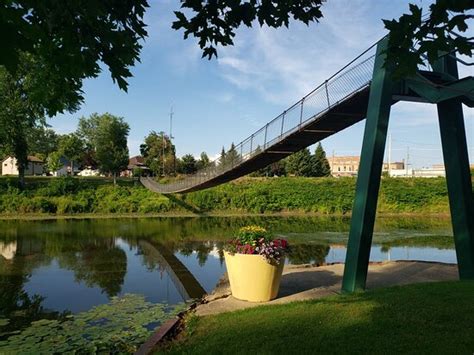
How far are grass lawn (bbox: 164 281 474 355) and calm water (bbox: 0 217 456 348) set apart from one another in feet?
9.87

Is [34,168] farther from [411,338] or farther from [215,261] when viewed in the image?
[411,338]

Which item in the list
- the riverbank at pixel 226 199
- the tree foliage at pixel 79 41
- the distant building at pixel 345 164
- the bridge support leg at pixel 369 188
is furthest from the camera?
the distant building at pixel 345 164

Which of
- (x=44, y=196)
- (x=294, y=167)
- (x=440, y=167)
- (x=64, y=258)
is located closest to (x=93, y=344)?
(x=64, y=258)

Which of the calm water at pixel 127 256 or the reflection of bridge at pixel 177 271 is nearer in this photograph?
the calm water at pixel 127 256

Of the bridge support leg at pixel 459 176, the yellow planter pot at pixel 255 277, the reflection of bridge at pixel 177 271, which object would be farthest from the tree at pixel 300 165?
the yellow planter pot at pixel 255 277

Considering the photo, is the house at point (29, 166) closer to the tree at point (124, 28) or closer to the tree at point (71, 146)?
the tree at point (71, 146)

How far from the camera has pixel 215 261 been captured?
38.9 feet

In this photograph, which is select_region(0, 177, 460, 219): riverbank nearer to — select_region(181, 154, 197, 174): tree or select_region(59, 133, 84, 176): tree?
select_region(181, 154, 197, 174): tree

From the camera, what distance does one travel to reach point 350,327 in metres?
4.01

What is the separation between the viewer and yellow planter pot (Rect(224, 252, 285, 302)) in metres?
5.78

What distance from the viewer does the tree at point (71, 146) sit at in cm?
4969

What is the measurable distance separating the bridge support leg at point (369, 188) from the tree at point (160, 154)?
1375 inches

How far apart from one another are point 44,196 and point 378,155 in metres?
25.4

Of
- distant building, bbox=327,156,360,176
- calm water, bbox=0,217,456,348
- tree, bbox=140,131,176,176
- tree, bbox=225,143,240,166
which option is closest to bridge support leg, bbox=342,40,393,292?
calm water, bbox=0,217,456,348
